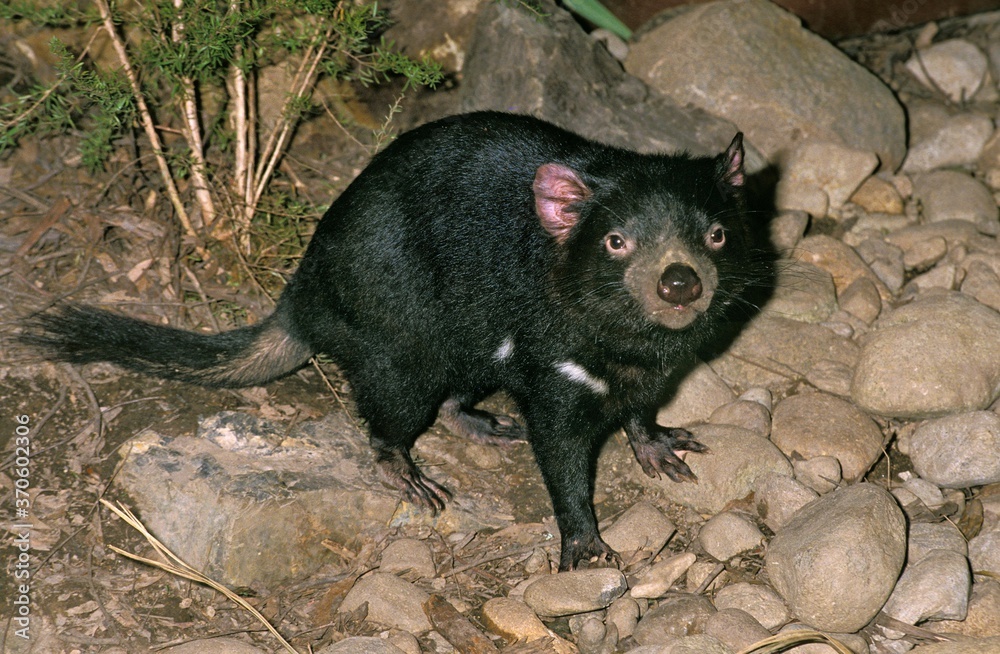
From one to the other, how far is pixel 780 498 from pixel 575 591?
0.88 m

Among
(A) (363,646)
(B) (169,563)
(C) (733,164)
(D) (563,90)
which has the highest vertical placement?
(C) (733,164)

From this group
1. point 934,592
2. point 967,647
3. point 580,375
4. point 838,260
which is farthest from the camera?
point 838,260

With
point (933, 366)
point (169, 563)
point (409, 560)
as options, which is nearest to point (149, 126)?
point (169, 563)

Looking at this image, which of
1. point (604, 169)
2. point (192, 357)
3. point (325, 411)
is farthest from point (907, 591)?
point (192, 357)

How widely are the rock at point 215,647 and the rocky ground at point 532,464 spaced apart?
0.01 meters

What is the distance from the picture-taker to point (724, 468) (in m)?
3.89

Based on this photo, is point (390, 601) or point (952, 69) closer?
point (390, 601)

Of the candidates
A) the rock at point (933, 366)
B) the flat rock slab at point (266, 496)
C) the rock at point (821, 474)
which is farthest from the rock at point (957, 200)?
the flat rock slab at point (266, 496)

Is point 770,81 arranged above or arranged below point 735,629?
above

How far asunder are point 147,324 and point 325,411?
835mm

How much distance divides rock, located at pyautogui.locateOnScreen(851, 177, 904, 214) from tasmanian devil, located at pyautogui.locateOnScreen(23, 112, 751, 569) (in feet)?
6.74

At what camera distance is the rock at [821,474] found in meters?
3.83

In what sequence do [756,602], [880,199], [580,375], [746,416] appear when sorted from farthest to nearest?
[880,199]
[746,416]
[580,375]
[756,602]

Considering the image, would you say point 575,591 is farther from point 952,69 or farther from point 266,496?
point 952,69
